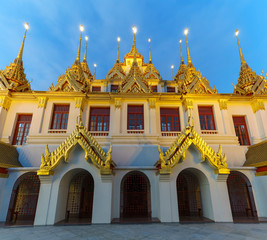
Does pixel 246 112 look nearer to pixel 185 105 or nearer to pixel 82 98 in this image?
pixel 185 105

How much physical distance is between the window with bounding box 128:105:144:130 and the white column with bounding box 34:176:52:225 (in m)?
6.85

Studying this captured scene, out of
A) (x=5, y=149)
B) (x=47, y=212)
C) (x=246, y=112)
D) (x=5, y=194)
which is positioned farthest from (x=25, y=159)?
(x=246, y=112)

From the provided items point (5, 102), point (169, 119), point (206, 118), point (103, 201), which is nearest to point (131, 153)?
point (103, 201)

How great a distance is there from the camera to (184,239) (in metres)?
6.34

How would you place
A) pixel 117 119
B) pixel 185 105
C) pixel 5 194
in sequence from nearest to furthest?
1. pixel 5 194
2. pixel 117 119
3. pixel 185 105

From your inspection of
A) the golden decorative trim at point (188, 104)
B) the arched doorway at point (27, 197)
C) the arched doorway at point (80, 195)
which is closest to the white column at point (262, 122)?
the golden decorative trim at point (188, 104)

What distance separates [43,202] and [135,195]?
6157 mm

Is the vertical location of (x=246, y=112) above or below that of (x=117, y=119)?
above

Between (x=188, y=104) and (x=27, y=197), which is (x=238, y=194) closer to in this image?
(x=188, y=104)

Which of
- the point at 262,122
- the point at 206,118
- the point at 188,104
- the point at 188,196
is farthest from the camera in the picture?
the point at 206,118

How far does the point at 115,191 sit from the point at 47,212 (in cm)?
393

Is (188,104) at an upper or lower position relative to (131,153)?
upper

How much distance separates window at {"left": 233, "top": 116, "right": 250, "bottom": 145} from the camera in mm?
13883

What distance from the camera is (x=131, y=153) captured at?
12195 millimetres
